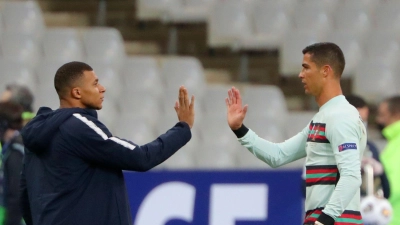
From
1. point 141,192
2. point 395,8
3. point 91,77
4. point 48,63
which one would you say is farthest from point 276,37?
point 91,77

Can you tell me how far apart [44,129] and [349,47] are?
649 cm

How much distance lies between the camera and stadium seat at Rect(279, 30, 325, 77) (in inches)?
391

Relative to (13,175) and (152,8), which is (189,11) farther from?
(13,175)

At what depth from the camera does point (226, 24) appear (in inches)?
395

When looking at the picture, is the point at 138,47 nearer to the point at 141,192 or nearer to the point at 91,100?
the point at 141,192

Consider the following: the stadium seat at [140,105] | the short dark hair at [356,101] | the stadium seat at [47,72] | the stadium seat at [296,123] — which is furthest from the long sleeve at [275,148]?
the stadium seat at [47,72]

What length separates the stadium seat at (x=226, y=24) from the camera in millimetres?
10047

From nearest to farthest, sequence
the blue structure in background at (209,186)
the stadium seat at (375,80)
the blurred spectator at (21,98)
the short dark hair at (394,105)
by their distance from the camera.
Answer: the blurred spectator at (21,98), the short dark hair at (394,105), the blue structure in background at (209,186), the stadium seat at (375,80)

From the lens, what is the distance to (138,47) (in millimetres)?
10484

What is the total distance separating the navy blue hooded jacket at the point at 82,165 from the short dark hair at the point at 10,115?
5.26ft

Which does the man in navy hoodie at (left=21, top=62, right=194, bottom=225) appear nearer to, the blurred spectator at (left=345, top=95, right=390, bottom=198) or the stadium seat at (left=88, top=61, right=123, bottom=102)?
the blurred spectator at (left=345, top=95, right=390, bottom=198)

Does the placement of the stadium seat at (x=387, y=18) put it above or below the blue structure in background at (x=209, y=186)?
above

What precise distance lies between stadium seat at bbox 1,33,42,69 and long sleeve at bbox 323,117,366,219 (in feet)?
18.4

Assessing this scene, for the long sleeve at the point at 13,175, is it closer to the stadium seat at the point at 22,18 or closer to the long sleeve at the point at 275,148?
the long sleeve at the point at 275,148
